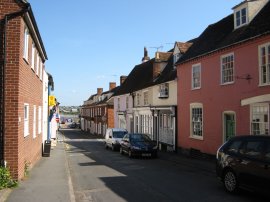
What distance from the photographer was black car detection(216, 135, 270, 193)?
9695 mm

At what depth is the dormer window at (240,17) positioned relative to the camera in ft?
63.5

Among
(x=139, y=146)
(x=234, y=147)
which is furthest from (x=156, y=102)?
(x=234, y=147)

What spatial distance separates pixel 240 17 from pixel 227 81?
3460mm

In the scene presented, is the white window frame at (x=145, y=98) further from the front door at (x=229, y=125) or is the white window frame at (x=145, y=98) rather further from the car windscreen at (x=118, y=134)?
the front door at (x=229, y=125)

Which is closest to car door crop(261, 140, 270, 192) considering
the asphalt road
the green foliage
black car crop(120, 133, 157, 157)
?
the asphalt road

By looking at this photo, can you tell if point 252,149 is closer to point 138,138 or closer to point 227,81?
point 227,81

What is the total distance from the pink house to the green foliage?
403 inches

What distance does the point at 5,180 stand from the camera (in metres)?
11.2

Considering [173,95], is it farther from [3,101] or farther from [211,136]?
[3,101]

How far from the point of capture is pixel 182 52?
2720cm

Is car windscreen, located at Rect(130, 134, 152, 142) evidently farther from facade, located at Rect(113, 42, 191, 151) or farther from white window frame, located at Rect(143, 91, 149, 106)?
white window frame, located at Rect(143, 91, 149, 106)

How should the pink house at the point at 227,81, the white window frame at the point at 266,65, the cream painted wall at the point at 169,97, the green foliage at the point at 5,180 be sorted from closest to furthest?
the green foliage at the point at 5,180, the white window frame at the point at 266,65, the pink house at the point at 227,81, the cream painted wall at the point at 169,97

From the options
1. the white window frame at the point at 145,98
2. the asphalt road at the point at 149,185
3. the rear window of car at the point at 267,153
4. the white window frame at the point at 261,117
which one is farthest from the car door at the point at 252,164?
the white window frame at the point at 145,98

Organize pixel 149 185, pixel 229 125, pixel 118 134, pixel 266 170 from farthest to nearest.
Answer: pixel 118 134 < pixel 229 125 < pixel 149 185 < pixel 266 170
